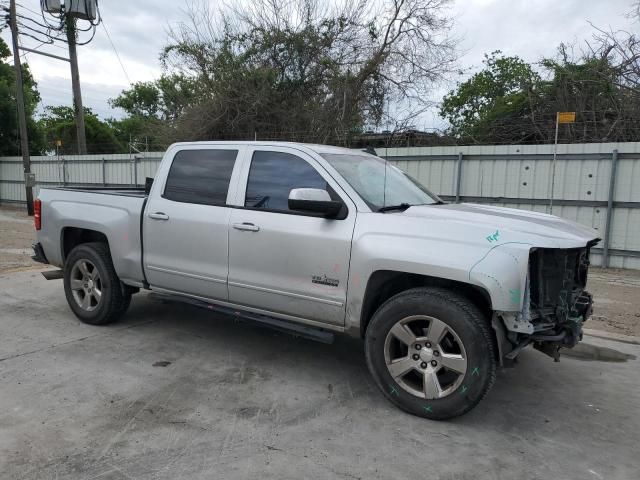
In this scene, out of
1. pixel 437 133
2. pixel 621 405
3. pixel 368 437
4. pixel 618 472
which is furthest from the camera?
pixel 437 133

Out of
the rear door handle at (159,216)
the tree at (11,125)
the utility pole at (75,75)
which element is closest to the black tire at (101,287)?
the rear door handle at (159,216)

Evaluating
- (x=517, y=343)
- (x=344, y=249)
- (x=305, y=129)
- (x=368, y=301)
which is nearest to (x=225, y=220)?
(x=344, y=249)

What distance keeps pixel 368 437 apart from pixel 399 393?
1.41 feet

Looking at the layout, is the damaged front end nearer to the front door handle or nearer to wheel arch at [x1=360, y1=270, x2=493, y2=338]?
wheel arch at [x1=360, y1=270, x2=493, y2=338]

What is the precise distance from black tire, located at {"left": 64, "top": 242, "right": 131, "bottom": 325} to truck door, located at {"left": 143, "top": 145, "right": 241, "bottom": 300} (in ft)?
1.84

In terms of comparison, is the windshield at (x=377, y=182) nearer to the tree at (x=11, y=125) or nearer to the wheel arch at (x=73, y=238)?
the wheel arch at (x=73, y=238)

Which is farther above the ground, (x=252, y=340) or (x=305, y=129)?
(x=305, y=129)

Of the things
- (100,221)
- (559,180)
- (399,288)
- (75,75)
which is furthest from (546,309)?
(75,75)

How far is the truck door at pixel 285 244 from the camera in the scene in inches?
150

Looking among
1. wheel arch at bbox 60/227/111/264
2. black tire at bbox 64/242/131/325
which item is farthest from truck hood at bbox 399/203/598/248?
wheel arch at bbox 60/227/111/264

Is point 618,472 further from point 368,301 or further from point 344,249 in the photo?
point 344,249

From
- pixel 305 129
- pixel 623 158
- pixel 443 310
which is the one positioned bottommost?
pixel 443 310

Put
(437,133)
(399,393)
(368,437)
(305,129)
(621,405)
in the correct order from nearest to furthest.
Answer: (368,437) → (399,393) → (621,405) → (437,133) → (305,129)

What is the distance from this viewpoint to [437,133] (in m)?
14.1
